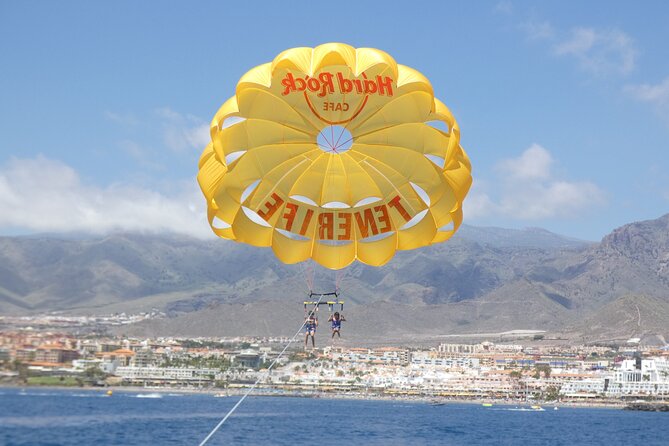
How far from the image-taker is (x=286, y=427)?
10338cm

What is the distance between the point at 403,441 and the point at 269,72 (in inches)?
2319

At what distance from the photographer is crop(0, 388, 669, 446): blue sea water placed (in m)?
43.1

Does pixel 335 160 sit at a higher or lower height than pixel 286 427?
higher

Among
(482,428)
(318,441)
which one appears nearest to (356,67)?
(318,441)

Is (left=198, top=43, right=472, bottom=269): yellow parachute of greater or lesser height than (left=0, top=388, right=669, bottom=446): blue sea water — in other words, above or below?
above

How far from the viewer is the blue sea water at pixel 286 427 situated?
141ft

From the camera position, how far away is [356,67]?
35406 millimetres

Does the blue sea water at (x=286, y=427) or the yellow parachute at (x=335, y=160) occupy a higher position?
the yellow parachute at (x=335, y=160)

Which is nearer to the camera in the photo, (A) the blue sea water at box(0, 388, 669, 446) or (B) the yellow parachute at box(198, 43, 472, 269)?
(B) the yellow parachute at box(198, 43, 472, 269)

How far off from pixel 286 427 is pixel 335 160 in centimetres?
6851

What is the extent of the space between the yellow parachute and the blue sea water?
10.8 metres

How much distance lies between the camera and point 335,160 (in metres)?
39.0

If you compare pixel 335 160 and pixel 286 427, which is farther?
pixel 286 427

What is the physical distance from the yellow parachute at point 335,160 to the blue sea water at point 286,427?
1079 centimetres
